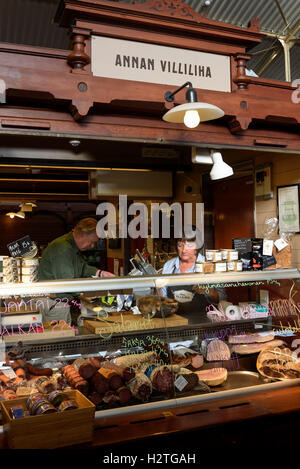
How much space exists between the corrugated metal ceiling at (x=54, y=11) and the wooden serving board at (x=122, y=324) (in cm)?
369

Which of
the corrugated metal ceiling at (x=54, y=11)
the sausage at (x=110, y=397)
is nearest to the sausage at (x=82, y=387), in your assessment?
the sausage at (x=110, y=397)

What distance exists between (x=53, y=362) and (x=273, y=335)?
5.63 ft

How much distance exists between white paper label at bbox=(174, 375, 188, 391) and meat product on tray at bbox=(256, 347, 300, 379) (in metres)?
0.67

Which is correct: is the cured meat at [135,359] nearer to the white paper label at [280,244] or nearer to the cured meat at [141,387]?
the cured meat at [141,387]

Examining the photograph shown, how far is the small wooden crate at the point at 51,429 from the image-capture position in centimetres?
205

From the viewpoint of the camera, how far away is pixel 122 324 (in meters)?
3.05

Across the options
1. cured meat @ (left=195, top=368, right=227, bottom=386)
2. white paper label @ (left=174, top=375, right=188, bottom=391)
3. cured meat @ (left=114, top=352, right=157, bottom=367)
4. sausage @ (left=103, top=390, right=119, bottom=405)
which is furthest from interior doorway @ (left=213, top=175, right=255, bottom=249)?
sausage @ (left=103, top=390, right=119, bottom=405)

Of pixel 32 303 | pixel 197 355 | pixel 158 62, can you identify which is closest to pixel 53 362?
pixel 32 303

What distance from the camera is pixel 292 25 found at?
5523 millimetres

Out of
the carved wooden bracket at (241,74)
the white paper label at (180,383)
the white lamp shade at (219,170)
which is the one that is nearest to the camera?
the white paper label at (180,383)

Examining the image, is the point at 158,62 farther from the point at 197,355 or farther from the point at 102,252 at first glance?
the point at 102,252

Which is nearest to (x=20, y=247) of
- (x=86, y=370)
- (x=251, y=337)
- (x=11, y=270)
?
(x=11, y=270)

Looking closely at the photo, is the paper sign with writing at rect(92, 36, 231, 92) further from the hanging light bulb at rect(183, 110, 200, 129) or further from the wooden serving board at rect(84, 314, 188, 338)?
the wooden serving board at rect(84, 314, 188, 338)

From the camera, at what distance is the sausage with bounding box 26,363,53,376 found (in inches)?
110
